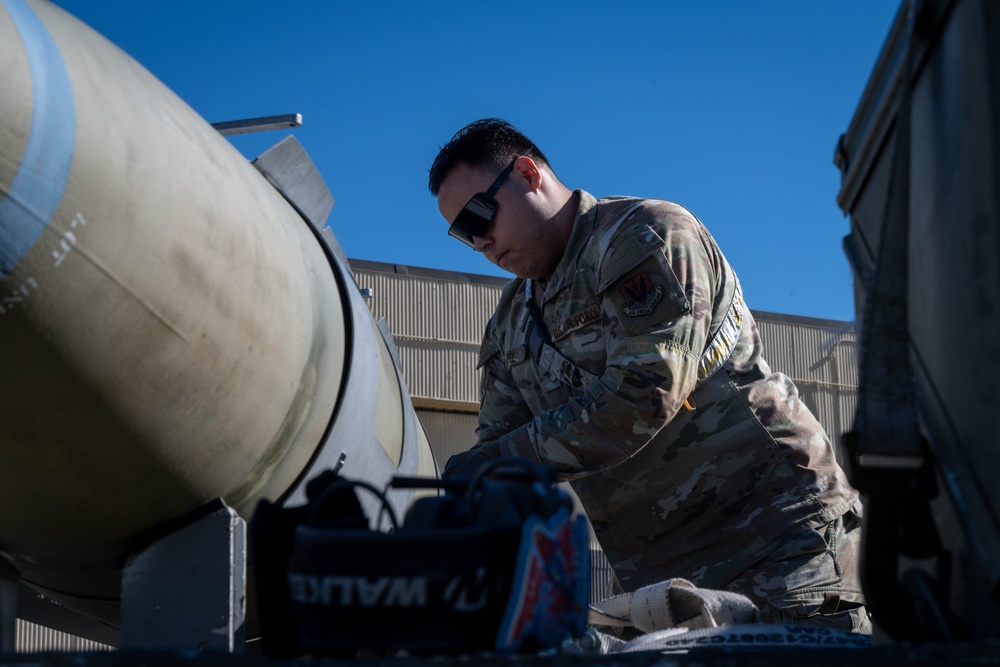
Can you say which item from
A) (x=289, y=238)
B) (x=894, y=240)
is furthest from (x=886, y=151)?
(x=289, y=238)

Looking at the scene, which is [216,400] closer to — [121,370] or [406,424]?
[121,370]

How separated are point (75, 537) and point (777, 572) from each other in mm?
1691

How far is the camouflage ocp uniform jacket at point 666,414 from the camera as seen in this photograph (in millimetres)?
2592

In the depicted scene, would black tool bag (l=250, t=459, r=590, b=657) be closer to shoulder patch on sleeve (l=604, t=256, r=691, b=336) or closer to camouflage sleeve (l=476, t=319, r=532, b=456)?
shoulder patch on sleeve (l=604, t=256, r=691, b=336)

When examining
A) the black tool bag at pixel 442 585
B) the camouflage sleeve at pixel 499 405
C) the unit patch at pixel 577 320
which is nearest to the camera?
the black tool bag at pixel 442 585

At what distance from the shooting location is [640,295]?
271 centimetres

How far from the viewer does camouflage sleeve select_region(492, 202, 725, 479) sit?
8.39ft

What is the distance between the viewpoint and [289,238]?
2189 mm

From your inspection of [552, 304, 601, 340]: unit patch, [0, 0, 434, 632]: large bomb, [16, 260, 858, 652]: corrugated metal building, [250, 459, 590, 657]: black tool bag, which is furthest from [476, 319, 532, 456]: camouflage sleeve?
[16, 260, 858, 652]: corrugated metal building

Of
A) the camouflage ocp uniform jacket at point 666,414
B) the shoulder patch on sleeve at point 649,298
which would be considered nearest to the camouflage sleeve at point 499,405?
the camouflage ocp uniform jacket at point 666,414

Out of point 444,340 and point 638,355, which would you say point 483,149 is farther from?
point 444,340

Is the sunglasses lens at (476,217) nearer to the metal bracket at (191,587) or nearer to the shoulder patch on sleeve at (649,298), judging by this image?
the shoulder patch on sleeve at (649,298)

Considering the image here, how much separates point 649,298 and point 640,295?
0.03 metres

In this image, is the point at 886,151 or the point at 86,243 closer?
the point at 886,151
